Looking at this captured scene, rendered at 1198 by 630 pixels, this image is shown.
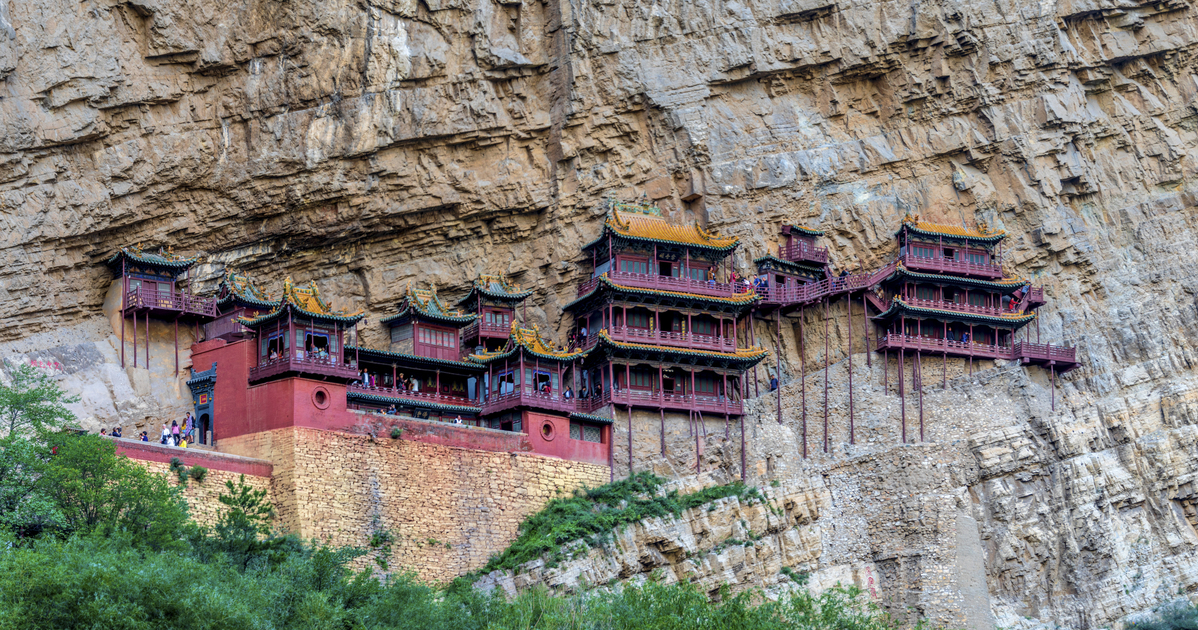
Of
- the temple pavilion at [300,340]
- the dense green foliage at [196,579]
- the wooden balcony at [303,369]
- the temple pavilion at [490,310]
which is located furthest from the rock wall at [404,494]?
the temple pavilion at [490,310]

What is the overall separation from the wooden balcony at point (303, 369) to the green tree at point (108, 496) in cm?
591

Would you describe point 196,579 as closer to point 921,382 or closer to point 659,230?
point 659,230

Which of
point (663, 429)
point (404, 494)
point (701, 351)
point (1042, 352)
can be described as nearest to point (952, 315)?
point (1042, 352)

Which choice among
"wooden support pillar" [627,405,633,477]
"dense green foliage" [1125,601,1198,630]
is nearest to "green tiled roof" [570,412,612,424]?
"wooden support pillar" [627,405,633,477]

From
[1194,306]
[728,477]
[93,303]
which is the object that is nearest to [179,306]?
[93,303]

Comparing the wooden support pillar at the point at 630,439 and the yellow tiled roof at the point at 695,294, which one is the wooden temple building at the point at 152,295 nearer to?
the yellow tiled roof at the point at 695,294

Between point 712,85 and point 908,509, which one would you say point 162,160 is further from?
point 908,509

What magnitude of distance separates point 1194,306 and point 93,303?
119 feet

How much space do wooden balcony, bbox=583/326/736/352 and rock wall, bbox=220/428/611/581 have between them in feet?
21.5

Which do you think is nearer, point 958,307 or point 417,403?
point 417,403

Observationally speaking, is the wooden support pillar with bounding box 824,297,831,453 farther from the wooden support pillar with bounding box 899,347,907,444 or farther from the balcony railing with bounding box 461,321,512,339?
the balcony railing with bounding box 461,321,512,339

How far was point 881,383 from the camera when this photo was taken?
54125mm

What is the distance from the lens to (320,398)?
44.8m

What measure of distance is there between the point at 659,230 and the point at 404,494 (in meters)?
14.9
